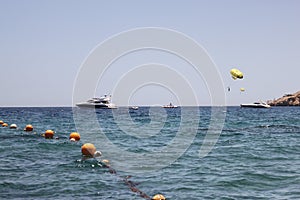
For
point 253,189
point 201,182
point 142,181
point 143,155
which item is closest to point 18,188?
point 142,181

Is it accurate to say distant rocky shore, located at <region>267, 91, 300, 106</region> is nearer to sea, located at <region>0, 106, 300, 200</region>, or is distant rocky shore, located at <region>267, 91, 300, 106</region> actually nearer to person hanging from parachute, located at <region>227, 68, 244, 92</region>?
person hanging from parachute, located at <region>227, 68, 244, 92</region>

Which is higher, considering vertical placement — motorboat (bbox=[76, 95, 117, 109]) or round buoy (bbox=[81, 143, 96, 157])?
motorboat (bbox=[76, 95, 117, 109])

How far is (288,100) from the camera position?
184 metres

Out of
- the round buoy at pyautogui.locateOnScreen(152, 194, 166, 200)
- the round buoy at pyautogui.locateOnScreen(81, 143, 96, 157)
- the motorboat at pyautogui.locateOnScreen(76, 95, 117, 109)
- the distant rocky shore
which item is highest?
the distant rocky shore

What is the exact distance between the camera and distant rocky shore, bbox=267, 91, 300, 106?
591ft

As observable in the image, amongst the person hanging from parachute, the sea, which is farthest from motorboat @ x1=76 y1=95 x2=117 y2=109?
the sea

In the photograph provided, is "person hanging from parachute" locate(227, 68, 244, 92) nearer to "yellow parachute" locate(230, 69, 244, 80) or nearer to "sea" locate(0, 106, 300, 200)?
"yellow parachute" locate(230, 69, 244, 80)

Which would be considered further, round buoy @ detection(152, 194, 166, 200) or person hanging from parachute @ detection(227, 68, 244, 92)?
person hanging from parachute @ detection(227, 68, 244, 92)

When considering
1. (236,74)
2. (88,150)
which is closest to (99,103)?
(236,74)

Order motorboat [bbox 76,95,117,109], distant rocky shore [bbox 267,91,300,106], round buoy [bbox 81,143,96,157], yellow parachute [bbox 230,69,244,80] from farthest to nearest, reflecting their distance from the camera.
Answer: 1. distant rocky shore [bbox 267,91,300,106]
2. motorboat [bbox 76,95,117,109]
3. yellow parachute [bbox 230,69,244,80]
4. round buoy [bbox 81,143,96,157]

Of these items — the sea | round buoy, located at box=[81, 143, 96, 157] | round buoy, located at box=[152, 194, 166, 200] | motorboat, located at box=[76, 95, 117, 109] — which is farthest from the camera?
motorboat, located at box=[76, 95, 117, 109]

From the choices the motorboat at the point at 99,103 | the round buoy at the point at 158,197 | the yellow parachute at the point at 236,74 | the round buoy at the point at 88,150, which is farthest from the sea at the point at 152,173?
the motorboat at the point at 99,103

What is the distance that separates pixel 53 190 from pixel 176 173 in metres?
5.50

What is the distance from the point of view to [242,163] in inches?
727
